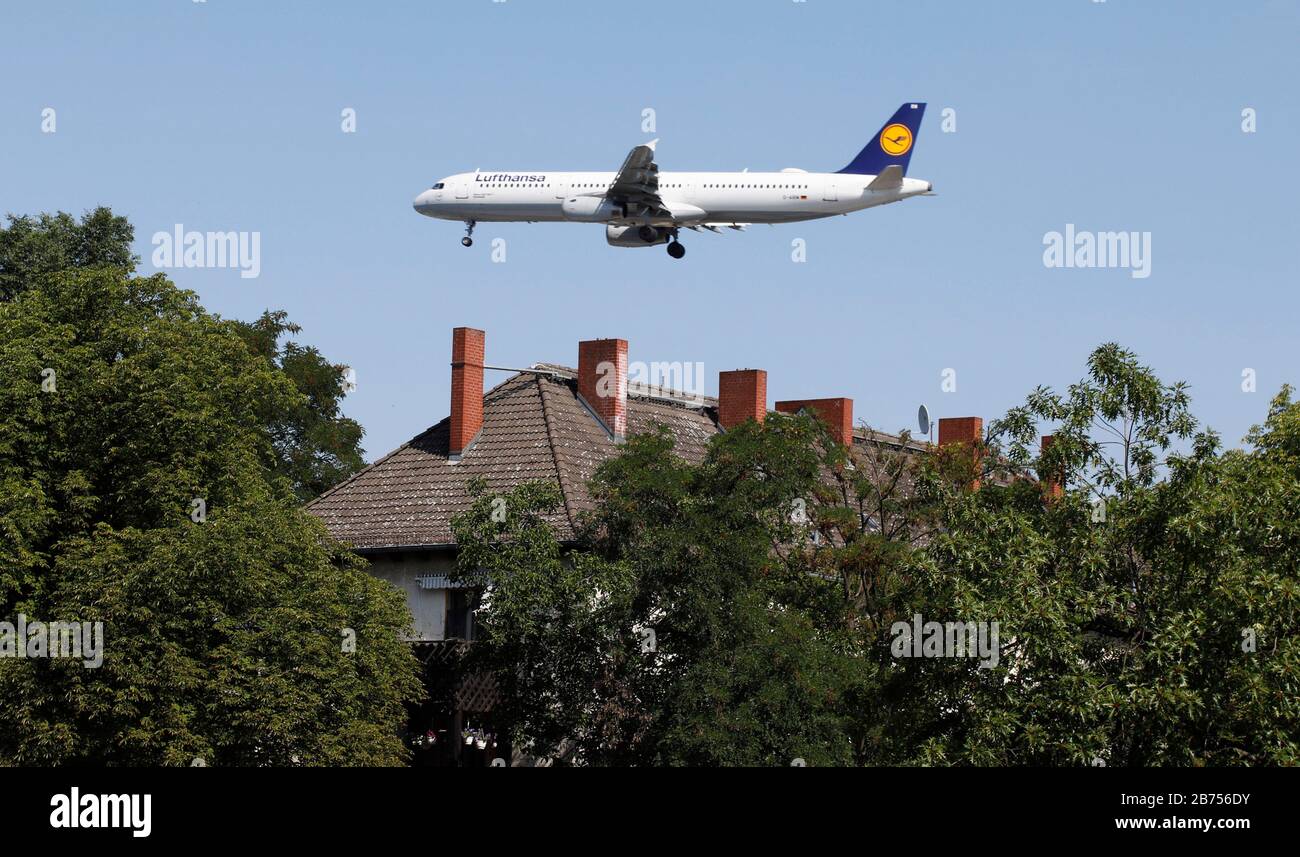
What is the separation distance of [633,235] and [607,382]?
8.26 m

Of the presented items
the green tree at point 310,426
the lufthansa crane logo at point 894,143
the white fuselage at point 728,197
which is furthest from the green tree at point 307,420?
the lufthansa crane logo at point 894,143

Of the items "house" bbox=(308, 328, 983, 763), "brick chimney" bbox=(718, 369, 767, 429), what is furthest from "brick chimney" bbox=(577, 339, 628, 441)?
"brick chimney" bbox=(718, 369, 767, 429)

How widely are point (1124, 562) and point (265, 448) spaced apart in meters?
25.1

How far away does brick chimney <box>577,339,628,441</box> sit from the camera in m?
61.5

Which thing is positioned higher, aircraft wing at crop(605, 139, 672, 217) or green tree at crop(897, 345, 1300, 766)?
aircraft wing at crop(605, 139, 672, 217)

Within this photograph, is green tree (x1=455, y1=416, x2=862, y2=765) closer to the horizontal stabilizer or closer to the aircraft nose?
the horizontal stabilizer

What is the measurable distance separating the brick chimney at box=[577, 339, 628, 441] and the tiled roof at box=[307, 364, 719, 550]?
1.31 ft

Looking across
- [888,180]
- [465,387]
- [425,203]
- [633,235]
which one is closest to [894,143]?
[888,180]

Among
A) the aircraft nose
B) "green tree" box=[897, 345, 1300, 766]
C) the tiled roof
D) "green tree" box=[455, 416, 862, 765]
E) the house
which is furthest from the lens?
the aircraft nose

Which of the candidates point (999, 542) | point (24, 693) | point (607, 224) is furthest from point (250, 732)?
point (607, 224)

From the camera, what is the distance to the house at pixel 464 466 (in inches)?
2142

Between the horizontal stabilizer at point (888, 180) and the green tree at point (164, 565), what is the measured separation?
25902 millimetres

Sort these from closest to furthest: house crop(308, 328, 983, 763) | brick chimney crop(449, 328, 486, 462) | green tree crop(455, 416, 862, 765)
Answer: green tree crop(455, 416, 862, 765)
house crop(308, 328, 983, 763)
brick chimney crop(449, 328, 486, 462)
